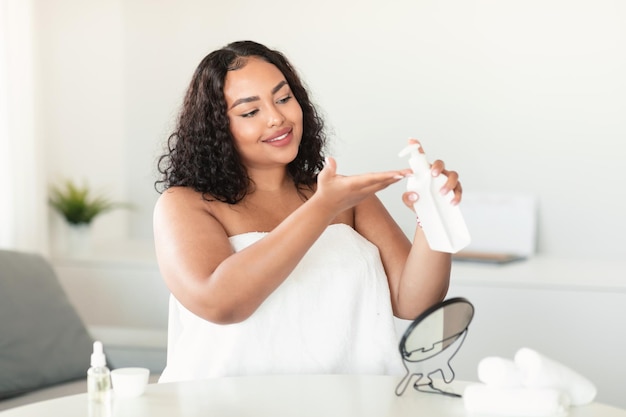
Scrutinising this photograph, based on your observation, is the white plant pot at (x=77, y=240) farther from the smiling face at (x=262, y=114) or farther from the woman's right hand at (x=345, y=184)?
the woman's right hand at (x=345, y=184)

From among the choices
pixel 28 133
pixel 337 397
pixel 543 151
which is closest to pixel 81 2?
pixel 28 133

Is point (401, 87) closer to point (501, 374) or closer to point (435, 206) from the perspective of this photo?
point (435, 206)

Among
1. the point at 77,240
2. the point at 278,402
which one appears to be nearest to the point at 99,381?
the point at 278,402

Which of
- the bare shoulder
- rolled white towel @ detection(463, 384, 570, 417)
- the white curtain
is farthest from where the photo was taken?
the white curtain

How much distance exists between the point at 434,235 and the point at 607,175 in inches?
77.9

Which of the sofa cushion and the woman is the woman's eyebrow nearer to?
the woman

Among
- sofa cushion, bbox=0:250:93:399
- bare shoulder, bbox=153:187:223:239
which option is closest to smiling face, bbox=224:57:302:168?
bare shoulder, bbox=153:187:223:239

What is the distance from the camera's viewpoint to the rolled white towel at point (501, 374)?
163 centimetres

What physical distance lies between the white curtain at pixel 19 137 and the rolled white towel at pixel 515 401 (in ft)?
7.84

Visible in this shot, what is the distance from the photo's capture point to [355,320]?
206 cm

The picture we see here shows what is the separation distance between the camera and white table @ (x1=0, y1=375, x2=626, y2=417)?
5.42 ft

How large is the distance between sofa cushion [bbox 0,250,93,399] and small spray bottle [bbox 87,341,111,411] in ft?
4.42

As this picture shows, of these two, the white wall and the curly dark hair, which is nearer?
the curly dark hair

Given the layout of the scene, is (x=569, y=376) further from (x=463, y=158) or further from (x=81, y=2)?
(x=81, y=2)
